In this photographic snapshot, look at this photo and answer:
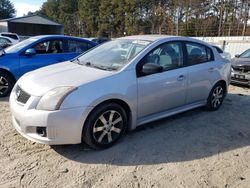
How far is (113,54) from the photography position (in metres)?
4.19

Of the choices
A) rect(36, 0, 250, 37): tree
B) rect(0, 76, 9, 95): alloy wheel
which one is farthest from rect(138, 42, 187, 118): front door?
rect(36, 0, 250, 37): tree

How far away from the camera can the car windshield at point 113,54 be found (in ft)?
12.8

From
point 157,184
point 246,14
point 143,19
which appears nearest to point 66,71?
point 157,184

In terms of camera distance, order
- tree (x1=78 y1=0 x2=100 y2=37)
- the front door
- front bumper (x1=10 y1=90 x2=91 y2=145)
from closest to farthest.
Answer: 1. front bumper (x1=10 y1=90 x2=91 y2=145)
2. the front door
3. tree (x1=78 y1=0 x2=100 y2=37)

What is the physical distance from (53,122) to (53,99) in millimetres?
275

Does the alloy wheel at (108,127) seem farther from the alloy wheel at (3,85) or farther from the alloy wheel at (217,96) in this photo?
the alloy wheel at (3,85)

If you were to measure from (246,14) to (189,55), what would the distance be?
22301 millimetres

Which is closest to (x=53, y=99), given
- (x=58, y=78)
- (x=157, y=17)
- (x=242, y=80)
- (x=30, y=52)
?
(x=58, y=78)

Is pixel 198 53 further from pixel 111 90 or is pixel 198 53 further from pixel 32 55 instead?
pixel 32 55

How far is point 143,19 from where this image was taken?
40.0 m

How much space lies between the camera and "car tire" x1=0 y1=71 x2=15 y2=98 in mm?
6008

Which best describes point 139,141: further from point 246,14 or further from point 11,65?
point 246,14

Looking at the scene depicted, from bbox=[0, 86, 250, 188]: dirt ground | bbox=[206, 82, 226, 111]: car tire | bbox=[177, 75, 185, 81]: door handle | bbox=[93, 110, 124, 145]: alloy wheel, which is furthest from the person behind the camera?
bbox=[206, 82, 226, 111]: car tire

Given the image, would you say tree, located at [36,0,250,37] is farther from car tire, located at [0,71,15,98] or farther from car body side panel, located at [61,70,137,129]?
car body side panel, located at [61,70,137,129]
